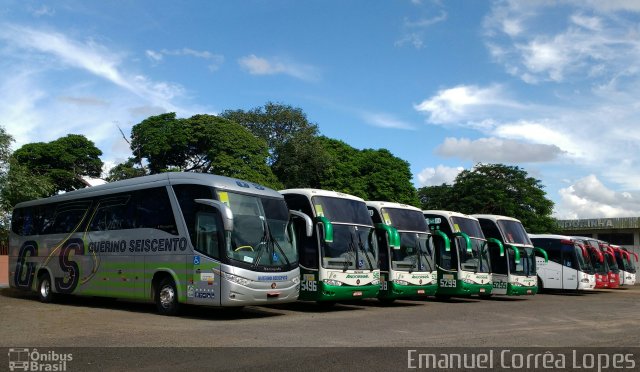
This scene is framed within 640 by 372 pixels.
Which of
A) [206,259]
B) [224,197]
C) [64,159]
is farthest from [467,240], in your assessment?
[64,159]

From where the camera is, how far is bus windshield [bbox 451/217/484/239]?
2161 cm

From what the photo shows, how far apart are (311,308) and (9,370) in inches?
425

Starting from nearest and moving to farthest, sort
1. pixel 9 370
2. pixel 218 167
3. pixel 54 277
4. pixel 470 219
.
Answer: pixel 9 370
pixel 54 277
pixel 470 219
pixel 218 167

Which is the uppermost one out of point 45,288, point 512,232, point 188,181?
point 188,181

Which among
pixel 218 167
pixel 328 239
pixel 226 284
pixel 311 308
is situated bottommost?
pixel 311 308

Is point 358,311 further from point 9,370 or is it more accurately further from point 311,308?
point 9,370

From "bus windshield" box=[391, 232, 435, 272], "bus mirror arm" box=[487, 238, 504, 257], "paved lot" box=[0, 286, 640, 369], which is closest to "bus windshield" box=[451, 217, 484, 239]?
"bus mirror arm" box=[487, 238, 504, 257]

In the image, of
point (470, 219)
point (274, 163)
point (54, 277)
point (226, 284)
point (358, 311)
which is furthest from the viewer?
point (274, 163)

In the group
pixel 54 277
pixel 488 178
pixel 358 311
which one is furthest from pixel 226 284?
pixel 488 178

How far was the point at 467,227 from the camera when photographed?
71.9 ft

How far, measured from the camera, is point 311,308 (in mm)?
17469

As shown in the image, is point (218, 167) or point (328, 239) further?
point (218, 167)

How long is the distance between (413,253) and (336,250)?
371cm

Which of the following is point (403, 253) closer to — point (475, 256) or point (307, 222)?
point (475, 256)
